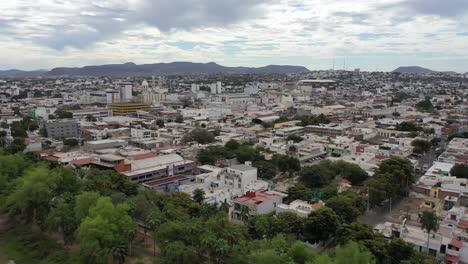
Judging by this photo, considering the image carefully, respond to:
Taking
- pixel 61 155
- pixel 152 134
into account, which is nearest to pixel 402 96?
pixel 152 134

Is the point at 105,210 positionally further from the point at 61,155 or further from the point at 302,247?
the point at 61,155

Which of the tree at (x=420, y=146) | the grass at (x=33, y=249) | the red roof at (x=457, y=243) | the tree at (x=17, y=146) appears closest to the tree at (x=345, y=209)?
the red roof at (x=457, y=243)

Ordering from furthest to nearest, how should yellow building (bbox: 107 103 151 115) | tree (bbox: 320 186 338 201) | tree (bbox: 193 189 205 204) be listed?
yellow building (bbox: 107 103 151 115), tree (bbox: 320 186 338 201), tree (bbox: 193 189 205 204)

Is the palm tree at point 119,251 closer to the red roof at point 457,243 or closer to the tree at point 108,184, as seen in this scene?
the tree at point 108,184

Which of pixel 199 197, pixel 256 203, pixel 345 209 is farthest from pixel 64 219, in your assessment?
pixel 345 209

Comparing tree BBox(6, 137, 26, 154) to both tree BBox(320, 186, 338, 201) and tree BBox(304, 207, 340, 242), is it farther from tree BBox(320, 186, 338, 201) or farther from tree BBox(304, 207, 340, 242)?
tree BBox(304, 207, 340, 242)

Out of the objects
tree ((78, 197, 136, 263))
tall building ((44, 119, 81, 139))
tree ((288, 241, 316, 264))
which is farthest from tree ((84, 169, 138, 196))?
tall building ((44, 119, 81, 139))
